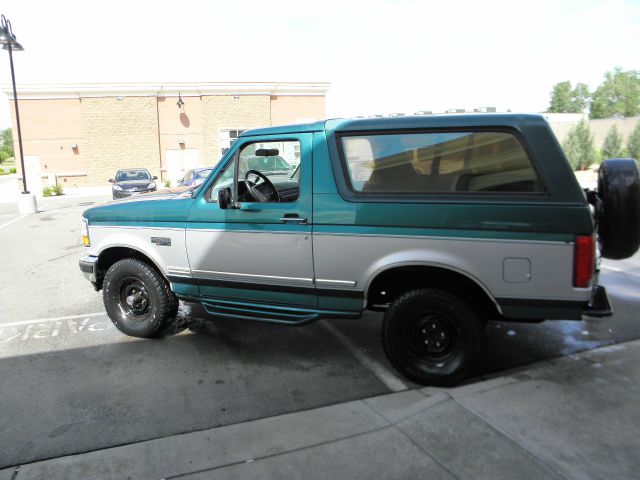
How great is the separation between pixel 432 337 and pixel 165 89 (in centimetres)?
3059

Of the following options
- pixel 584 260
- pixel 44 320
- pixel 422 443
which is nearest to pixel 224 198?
pixel 422 443

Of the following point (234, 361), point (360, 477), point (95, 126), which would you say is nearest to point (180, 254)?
point (234, 361)

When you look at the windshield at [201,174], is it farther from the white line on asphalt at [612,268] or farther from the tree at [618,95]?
the tree at [618,95]

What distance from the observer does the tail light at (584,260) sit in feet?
10.7

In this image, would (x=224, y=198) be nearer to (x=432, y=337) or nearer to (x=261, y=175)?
(x=261, y=175)

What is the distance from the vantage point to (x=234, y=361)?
14.4 feet

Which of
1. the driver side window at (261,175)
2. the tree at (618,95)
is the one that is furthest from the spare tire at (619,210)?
the tree at (618,95)

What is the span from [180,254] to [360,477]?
2662 millimetres

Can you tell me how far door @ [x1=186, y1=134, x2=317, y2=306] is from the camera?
400 cm

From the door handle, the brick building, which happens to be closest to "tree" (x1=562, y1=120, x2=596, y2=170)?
the brick building

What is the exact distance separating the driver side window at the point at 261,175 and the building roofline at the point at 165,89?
27.7 m

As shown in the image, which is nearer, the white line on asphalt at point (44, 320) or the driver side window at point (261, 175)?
the driver side window at point (261, 175)

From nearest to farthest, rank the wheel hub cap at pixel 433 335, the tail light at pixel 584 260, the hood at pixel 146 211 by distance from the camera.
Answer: the tail light at pixel 584 260 → the wheel hub cap at pixel 433 335 → the hood at pixel 146 211

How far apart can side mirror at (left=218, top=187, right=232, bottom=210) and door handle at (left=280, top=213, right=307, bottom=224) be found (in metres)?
0.54
